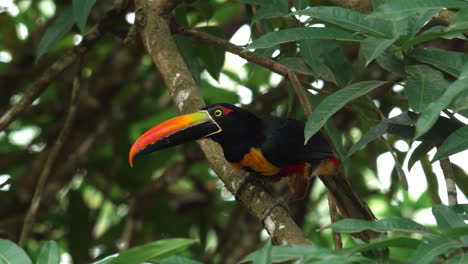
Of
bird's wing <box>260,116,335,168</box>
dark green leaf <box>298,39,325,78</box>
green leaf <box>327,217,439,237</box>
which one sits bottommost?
bird's wing <box>260,116,335,168</box>

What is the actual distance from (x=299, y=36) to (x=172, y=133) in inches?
47.0

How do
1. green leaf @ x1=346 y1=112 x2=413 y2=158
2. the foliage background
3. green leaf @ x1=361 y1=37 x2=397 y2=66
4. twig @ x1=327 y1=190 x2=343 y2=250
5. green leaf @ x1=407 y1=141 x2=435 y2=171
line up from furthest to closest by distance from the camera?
1. the foliage background
2. twig @ x1=327 y1=190 x2=343 y2=250
3. green leaf @ x1=407 y1=141 x2=435 y2=171
4. green leaf @ x1=346 y1=112 x2=413 y2=158
5. green leaf @ x1=361 y1=37 x2=397 y2=66

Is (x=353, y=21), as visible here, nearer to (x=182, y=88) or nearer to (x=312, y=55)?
(x=312, y=55)

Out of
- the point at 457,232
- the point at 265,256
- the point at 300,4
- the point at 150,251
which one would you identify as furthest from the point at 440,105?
the point at 300,4

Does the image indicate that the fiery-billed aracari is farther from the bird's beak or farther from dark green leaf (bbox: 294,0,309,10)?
dark green leaf (bbox: 294,0,309,10)

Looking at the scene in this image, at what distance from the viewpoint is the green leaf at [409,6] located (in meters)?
1.98

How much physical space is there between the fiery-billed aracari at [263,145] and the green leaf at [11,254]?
125cm

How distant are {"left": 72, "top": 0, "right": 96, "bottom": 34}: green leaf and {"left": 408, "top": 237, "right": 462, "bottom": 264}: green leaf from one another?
6.82 ft

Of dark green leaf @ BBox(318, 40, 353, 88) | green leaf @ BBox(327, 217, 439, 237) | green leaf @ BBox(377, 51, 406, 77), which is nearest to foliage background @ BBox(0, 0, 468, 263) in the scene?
dark green leaf @ BBox(318, 40, 353, 88)

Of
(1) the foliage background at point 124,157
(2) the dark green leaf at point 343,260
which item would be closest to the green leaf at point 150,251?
(2) the dark green leaf at point 343,260

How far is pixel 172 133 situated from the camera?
3408 mm

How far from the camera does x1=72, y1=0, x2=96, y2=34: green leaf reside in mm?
3252

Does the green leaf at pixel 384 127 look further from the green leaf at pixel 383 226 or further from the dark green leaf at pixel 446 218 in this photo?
the green leaf at pixel 383 226

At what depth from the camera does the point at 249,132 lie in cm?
384
